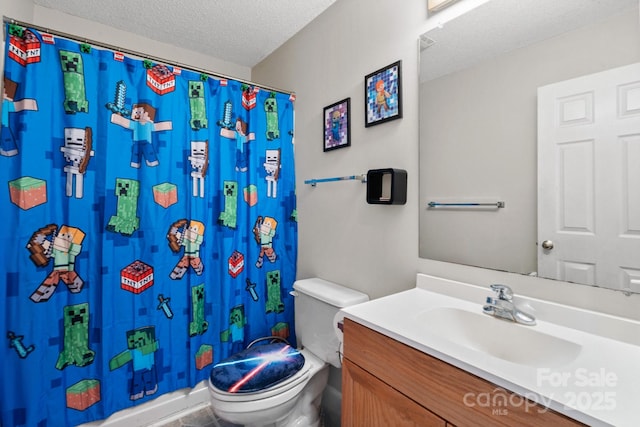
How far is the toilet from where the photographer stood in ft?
3.93

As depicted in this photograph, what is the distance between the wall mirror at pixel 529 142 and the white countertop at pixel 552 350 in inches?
4.6

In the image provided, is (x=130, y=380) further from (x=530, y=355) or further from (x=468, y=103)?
(x=468, y=103)

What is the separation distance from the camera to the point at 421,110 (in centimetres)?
126

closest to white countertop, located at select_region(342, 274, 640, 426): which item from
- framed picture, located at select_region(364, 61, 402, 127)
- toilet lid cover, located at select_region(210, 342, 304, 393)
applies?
toilet lid cover, located at select_region(210, 342, 304, 393)

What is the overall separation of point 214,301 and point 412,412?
1.33 meters

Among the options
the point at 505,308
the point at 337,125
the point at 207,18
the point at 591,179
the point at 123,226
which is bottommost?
the point at 505,308

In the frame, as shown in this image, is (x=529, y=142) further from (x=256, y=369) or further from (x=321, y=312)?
(x=256, y=369)

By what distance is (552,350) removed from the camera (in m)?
0.80

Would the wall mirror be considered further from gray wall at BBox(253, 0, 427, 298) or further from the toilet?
the toilet

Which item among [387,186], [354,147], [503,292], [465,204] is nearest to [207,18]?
[354,147]

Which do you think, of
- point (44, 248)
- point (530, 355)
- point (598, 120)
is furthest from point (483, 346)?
point (44, 248)

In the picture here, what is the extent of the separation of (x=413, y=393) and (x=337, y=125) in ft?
4.38

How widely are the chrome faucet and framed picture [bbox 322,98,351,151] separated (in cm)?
101

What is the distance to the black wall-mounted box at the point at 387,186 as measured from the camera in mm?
1272
